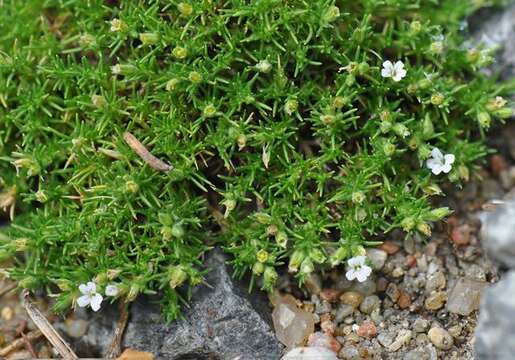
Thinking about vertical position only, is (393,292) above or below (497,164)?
below

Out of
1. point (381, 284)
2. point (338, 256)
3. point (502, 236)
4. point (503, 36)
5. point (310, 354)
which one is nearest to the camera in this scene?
point (502, 236)

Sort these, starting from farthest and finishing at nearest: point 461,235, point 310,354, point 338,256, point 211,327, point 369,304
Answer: point 461,235
point 369,304
point 211,327
point 338,256
point 310,354

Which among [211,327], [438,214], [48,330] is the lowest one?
[48,330]

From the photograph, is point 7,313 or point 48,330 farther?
point 7,313

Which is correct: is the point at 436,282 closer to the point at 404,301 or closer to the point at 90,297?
the point at 404,301

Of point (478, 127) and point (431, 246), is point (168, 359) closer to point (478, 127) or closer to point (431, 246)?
point (431, 246)

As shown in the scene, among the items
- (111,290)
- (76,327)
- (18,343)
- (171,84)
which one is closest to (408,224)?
(171,84)
